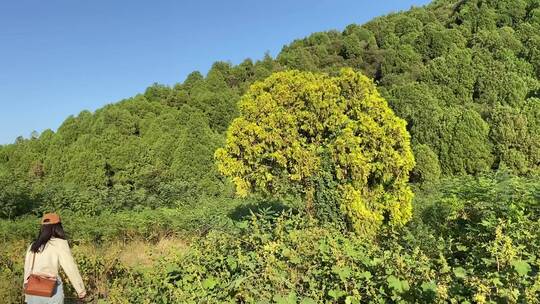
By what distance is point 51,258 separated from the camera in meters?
4.28

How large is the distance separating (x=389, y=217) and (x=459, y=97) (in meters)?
16.6

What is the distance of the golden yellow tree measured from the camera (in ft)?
26.6

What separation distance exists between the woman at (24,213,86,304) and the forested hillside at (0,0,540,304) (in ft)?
1.58

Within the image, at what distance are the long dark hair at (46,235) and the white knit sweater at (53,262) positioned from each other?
0.13ft

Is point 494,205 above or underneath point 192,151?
underneath

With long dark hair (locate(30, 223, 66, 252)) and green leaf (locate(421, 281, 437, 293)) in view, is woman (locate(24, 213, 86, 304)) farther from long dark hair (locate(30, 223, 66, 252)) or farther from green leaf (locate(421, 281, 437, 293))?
green leaf (locate(421, 281, 437, 293))

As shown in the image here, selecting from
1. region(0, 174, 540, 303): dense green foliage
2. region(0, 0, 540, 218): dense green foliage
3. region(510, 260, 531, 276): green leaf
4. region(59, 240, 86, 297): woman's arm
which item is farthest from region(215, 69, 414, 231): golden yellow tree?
region(0, 0, 540, 218): dense green foliage

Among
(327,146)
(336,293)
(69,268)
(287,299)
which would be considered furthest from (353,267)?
(327,146)

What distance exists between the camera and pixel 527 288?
274 cm

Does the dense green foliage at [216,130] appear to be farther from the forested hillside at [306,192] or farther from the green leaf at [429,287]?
the green leaf at [429,287]

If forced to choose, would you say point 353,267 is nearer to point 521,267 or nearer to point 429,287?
point 429,287

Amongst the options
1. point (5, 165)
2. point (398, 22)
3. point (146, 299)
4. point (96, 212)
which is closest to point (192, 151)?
point (96, 212)

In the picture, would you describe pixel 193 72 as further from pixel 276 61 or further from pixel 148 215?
pixel 148 215

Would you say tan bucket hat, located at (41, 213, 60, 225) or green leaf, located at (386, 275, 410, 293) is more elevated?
tan bucket hat, located at (41, 213, 60, 225)
